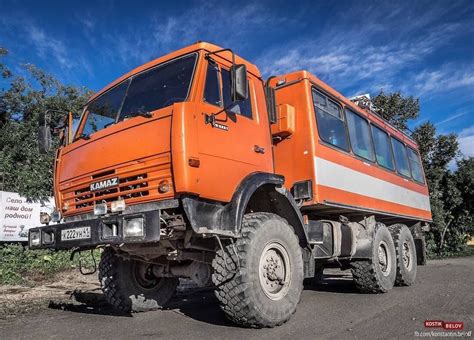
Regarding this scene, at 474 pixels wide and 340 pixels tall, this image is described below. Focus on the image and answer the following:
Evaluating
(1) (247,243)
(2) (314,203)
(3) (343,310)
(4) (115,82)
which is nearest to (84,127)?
(4) (115,82)

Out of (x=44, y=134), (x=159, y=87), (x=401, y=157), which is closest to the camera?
(x=159, y=87)

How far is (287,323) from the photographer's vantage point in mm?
5223

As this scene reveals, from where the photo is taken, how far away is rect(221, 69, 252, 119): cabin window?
5.18m


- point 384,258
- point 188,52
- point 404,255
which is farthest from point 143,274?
point 404,255

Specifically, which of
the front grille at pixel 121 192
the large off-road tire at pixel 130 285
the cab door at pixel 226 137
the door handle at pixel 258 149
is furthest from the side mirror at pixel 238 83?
the large off-road tire at pixel 130 285

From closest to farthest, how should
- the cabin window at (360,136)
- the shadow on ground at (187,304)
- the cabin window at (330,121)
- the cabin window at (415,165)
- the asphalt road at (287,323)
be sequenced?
1. the asphalt road at (287,323)
2. the shadow on ground at (187,304)
3. the cabin window at (330,121)
4. the cabin window at (360,136)
5. the cabin window at (415,165)

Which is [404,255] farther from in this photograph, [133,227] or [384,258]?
[133,227]

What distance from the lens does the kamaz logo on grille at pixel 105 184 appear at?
4.86 metres

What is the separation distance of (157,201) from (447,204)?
81.2 ft

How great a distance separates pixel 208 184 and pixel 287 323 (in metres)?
1.97

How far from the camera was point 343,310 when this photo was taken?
618 centimetres

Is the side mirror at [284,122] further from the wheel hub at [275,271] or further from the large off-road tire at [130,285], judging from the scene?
the large off-road tire at [130,285]

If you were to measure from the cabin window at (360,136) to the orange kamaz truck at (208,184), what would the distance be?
1.59 feet

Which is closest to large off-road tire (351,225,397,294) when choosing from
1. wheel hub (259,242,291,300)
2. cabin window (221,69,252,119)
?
wheel hub (259,242,291,300)
